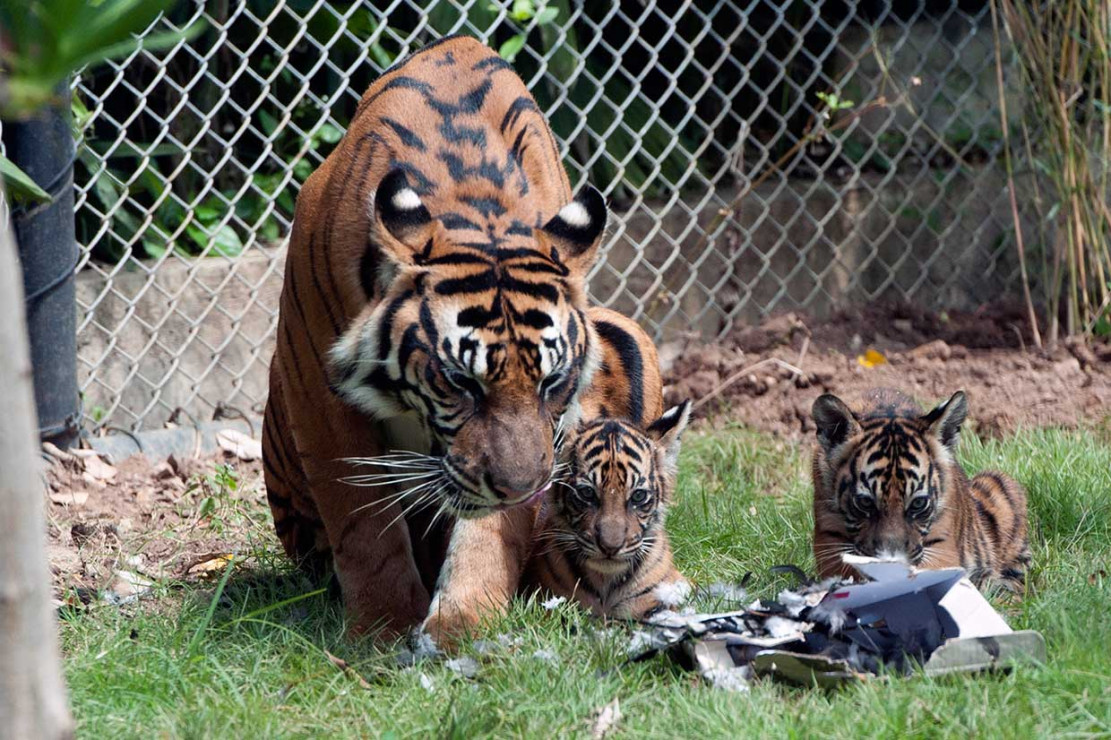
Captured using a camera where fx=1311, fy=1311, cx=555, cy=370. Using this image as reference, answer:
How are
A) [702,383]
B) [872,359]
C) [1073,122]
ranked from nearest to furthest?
1. [1073,122]
2. [702,383]
3. [872,359]

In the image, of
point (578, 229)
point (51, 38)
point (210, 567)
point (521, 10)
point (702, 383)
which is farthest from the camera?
point (702, 383)

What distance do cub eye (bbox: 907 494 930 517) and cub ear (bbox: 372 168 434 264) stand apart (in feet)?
5.41

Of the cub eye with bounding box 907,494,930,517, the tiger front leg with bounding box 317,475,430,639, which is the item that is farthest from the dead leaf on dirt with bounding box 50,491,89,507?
the cub eye with bounding box 907,494,930,517

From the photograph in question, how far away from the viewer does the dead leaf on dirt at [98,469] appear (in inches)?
219

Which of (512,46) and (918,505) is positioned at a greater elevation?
(512,46)

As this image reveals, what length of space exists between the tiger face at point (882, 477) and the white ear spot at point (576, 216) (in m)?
1.01

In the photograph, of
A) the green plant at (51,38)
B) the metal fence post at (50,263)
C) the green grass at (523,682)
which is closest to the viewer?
the green plant at (51,38)

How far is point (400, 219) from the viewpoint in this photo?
3.49 m

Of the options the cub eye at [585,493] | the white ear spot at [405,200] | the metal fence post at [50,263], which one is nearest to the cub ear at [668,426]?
the cub eye at [585,493]

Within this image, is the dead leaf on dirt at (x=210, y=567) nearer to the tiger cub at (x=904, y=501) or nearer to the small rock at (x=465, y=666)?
the small rock at (x=465, y=666)

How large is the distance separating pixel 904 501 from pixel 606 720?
134 centimetres

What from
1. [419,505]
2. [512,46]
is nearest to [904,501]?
[419,505]

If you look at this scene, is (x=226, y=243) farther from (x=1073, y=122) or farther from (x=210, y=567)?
(x=1073, y=122)

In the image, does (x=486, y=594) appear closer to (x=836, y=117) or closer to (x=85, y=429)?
(x=85, y=429)
